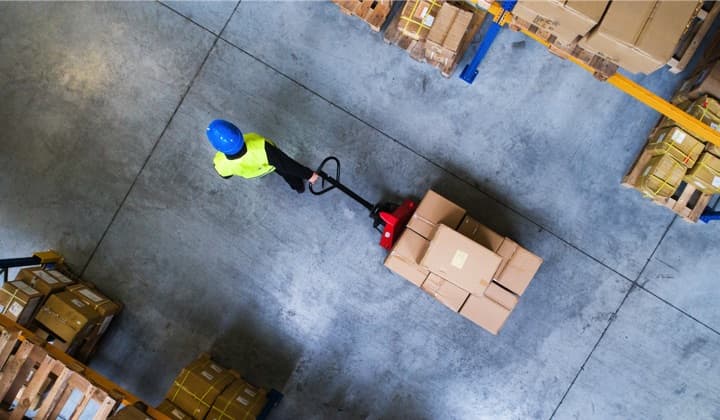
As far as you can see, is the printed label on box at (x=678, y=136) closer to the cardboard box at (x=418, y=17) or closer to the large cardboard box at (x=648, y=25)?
the large cardboard box at (x=648, y=25)

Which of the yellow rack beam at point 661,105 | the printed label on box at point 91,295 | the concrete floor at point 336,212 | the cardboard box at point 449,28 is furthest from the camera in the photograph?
the concrete floor at point 336,212

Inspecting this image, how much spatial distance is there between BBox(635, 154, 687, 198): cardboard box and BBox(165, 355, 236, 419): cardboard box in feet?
16.3

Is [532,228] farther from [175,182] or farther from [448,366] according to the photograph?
[175,182]

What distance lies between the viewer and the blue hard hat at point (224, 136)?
3959 mm

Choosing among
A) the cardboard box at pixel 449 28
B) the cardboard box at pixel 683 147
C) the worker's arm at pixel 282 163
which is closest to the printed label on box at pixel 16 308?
the worker's arm at pixel 282 163

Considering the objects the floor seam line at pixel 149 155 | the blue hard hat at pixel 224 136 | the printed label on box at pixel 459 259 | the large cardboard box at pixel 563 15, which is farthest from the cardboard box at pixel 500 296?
the floor seam line at pixel 149 155

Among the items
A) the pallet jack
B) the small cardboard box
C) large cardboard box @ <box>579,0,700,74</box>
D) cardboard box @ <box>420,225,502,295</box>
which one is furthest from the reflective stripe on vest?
large cardboard box @ <box>579,0,700,74</box>

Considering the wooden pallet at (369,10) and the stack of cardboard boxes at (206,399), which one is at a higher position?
the wooden pallet at (369,10)

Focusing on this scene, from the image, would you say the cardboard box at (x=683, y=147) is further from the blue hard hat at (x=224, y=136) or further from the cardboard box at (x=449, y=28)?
the blue hard hat at (x=224, y=136)

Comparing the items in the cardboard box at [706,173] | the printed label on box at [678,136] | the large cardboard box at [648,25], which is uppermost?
the large cardboard box at [648,25]

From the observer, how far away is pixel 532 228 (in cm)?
530

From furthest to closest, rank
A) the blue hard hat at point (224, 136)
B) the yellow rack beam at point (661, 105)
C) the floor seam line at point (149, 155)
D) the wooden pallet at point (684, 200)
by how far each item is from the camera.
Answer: the floor seam line at point (149, 155) < the wooden pallet at point (684, 200) < the yellow rack beam at point (661, 105) < the blue hard hat at point (224, 136)

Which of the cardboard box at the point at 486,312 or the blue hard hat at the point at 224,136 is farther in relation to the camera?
the cardboard box at the point at 486,312

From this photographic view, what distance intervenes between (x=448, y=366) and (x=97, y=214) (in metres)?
4.52
